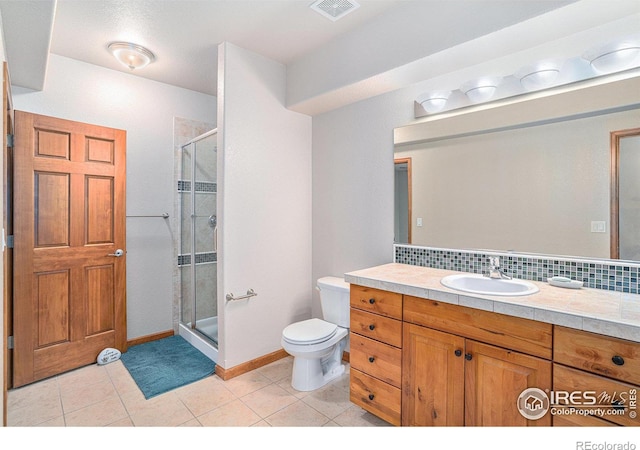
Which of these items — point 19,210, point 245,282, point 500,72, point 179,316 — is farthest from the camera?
point 179,316

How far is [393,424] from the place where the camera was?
5.90 feet

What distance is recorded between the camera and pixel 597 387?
1.19m

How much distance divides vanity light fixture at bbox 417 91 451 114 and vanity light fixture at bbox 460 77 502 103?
141 mm

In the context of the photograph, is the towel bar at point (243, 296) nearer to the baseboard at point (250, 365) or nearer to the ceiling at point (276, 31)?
the baseboard at point (250, 365)

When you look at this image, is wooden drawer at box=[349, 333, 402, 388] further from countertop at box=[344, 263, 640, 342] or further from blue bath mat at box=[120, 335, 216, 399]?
blue bath mat at box=[120, 335, 216, 399]

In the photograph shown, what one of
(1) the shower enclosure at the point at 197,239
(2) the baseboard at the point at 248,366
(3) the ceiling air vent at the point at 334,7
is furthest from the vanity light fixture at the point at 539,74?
(2) the baseboard at the point at 248,366

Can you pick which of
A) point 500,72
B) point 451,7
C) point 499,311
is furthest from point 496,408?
point 451,7

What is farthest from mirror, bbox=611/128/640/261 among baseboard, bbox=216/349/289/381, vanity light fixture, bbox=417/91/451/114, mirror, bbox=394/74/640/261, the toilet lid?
baseboard, bbox=216/349/289/381

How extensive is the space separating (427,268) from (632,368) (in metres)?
1.18

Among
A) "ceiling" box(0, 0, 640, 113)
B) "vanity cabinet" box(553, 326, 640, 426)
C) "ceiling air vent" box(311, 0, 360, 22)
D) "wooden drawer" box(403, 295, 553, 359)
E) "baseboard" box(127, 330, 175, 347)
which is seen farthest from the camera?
"baseboard" box(127, 330, 175, 347)

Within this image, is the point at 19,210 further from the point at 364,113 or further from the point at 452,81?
the point at 452,81

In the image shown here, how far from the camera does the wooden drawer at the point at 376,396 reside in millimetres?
1786

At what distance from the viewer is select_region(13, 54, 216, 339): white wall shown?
279 cm

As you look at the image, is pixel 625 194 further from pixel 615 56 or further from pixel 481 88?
pixel 481 88
